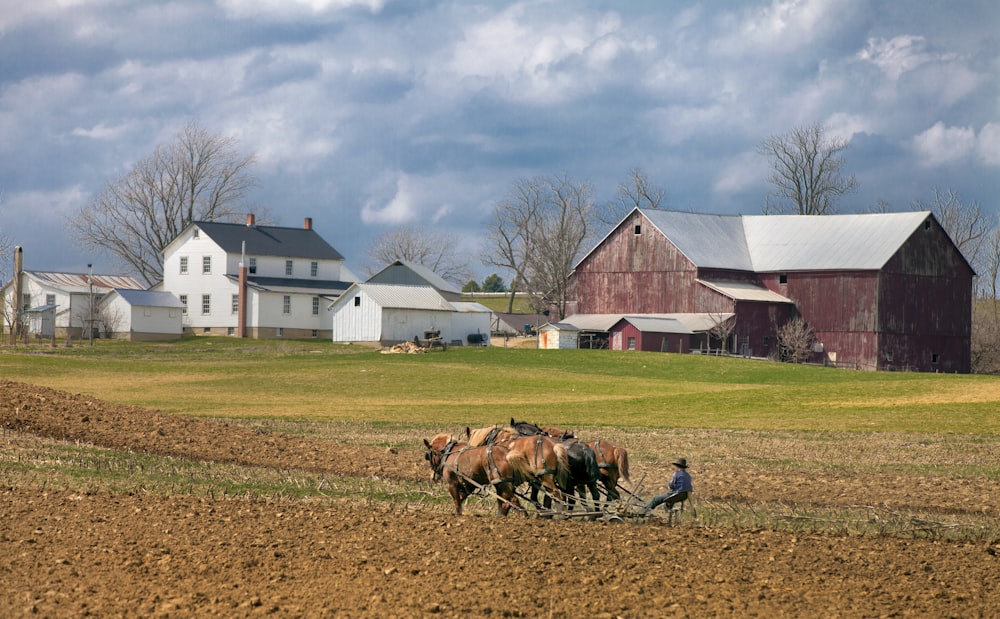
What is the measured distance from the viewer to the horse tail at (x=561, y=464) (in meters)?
15.5

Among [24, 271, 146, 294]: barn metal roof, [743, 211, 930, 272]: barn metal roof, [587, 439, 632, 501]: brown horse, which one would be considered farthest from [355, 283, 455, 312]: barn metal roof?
[587, 439, 632, 501]: brown horse

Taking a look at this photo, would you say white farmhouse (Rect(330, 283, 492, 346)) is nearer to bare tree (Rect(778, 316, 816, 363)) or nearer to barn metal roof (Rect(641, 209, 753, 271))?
barn metal roof (Rect(641, 209, 753, 271))

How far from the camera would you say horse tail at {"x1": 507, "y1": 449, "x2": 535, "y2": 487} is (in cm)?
1565

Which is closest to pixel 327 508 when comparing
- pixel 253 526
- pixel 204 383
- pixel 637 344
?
pixel 253 526

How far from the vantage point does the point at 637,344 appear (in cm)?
8025

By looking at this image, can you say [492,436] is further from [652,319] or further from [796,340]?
[796,340]

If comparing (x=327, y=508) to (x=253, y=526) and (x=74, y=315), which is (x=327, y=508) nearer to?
(x=253, y=526)

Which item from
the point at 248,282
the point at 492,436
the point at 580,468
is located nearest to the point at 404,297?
the point at 248,282

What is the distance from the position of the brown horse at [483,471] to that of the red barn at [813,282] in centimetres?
6623

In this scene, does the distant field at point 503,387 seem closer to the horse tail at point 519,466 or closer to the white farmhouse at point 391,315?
the white farmhouse at point 391,315

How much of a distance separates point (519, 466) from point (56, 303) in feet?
279

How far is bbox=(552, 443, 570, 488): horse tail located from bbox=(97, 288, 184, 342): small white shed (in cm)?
7659

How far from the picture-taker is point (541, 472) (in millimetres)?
15383

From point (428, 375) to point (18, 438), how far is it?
120 feet
